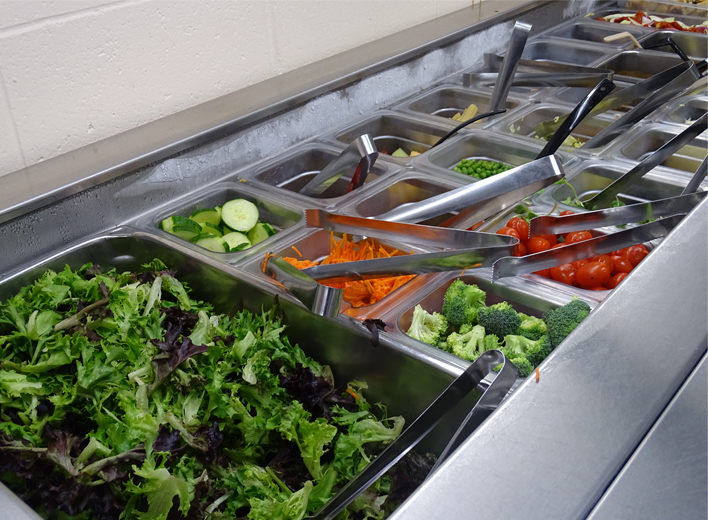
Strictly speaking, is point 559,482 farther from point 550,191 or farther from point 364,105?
point 364,105

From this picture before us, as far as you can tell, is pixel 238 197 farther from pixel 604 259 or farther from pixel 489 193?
pixel 604 259

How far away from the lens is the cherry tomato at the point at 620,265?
1556mm

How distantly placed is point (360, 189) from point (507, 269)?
2.29 feet

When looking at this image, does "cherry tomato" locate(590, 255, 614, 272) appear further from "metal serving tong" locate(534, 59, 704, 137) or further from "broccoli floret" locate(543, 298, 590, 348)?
"metal serving tong" locate(534, 59, 704, 137)

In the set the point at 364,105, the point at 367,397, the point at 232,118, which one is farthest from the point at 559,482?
the point at 364,105

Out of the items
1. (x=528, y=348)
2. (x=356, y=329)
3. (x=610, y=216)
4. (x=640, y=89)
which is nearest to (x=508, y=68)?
(x=640, y=89)

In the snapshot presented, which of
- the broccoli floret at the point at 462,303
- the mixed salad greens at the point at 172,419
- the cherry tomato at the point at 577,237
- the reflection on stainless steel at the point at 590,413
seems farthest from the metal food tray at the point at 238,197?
the reflection on stainless steel at the point at 590,413

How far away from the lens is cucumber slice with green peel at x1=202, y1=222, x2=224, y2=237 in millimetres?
1852

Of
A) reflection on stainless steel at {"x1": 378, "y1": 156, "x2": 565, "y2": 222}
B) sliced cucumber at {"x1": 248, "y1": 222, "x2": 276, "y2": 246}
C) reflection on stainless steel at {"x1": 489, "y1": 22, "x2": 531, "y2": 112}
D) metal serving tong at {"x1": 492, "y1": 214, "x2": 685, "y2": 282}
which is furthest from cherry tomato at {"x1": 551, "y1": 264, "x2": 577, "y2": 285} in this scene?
reflection on stainless steel at {"x1": 489, "y1": 22, "x2": 531, "y2": 112}

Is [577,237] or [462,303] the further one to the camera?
[577,237]

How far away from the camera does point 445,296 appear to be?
4.92 feet

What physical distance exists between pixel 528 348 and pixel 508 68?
1.47m

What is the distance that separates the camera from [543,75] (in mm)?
2580

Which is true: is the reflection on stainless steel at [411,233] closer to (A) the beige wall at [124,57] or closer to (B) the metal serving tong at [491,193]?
(B) the metal serving tong at [491,193]
